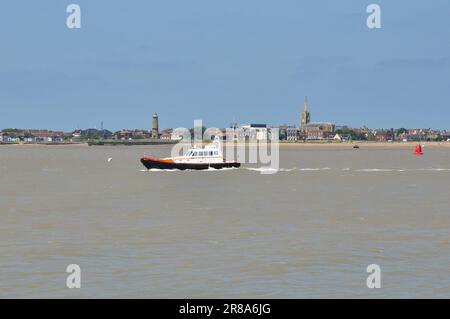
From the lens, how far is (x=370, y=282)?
25.2 m

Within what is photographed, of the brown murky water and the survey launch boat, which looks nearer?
the brown murky water

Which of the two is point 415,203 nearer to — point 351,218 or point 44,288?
point 351,218

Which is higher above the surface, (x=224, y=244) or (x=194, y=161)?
(x=194, y=161)

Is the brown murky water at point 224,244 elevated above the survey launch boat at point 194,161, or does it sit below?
below

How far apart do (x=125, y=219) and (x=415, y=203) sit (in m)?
22.4

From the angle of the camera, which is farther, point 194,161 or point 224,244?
point 194,161

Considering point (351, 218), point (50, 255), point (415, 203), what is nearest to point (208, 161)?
point (415, 203)

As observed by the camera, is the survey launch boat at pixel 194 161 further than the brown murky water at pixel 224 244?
Yes

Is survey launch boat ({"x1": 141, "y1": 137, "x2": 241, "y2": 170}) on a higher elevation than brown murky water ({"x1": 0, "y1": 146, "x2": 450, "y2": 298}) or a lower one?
higher
